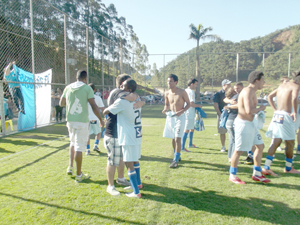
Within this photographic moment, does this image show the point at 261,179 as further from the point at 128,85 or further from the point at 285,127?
the point at 128,85

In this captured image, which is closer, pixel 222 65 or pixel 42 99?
pixel 42 99

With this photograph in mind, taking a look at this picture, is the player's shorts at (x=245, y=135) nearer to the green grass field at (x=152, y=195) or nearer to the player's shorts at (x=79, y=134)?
the green grass field at (x=152, y=195)

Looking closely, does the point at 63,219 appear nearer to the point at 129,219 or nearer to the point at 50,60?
the point at 129,219

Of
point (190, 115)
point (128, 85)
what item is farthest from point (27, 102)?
point (128, 85)

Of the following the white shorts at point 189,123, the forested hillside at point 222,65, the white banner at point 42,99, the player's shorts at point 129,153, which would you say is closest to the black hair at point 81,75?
the player's shorts at point 129,153

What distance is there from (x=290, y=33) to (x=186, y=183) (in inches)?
3846

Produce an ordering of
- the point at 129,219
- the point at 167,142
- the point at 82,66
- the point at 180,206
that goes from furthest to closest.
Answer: the point at 82,66
the point at 167,142
the point at 180,206
the point at 129,219

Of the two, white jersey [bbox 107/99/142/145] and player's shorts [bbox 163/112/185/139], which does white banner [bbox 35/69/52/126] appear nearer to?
player's shorts [bbox 163/112/185/139]

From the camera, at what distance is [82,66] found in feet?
51.1

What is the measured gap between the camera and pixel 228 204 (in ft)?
10.1

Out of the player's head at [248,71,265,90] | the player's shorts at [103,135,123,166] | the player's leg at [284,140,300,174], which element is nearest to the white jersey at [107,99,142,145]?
the player's shorts at [103,135,123,166]

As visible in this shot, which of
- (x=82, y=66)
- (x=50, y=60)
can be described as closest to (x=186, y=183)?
(x=50, y=60)

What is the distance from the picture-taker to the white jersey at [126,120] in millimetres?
3024

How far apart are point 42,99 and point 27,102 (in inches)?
39.3
